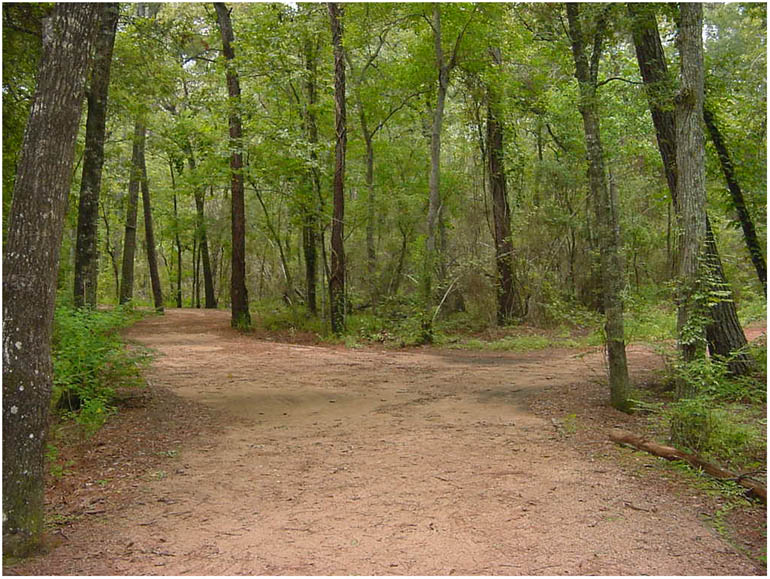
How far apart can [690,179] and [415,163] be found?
51.0 feet

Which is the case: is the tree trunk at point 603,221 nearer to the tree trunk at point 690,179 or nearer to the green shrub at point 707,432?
the tree trunk at point 690,179

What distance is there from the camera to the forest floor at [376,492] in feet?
13.5

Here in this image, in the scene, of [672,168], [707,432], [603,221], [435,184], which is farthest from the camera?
[435,184]

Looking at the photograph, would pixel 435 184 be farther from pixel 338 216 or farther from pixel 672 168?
pixel 672 168

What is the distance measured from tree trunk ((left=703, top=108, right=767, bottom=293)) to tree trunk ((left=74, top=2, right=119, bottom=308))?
357 inches

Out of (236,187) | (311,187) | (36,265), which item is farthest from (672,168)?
(236,187)


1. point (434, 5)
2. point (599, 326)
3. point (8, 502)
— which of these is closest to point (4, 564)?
point (8, 502)

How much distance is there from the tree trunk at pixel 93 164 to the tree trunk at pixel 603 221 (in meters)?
6.62

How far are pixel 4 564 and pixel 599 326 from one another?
7.21 meters

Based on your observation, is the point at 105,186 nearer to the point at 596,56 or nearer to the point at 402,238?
the point at 402,238

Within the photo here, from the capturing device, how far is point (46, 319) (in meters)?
4.20

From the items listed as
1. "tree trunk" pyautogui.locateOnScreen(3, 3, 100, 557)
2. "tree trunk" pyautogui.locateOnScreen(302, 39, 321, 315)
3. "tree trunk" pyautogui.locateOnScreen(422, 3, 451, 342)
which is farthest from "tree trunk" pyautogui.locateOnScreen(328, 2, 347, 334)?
"tree trunk" pyautogui.locateOnScreen(3, 3, 100, 557)

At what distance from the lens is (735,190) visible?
1007cm

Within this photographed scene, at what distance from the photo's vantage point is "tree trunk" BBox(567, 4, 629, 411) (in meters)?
8.25
